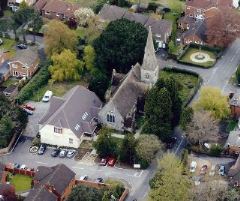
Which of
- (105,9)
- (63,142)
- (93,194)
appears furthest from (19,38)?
(93,194)

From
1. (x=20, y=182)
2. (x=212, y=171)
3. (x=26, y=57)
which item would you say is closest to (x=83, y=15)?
(x=26, y=57)

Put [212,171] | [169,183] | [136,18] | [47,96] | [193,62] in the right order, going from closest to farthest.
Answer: [169,183] → [212,171] → [47,96] → [193,62] → [136,18]

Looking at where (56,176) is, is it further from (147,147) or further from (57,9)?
(57,9)

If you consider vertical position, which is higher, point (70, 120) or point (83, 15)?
point (83, 15)

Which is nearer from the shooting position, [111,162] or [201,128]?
[201,128]

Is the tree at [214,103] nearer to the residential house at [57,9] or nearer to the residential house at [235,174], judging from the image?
the residential house at [235,174]

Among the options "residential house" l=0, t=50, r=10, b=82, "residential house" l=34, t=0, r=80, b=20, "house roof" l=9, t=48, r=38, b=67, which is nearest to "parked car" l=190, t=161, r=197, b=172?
"house roof" l=9, t=48, r=38, b=67
